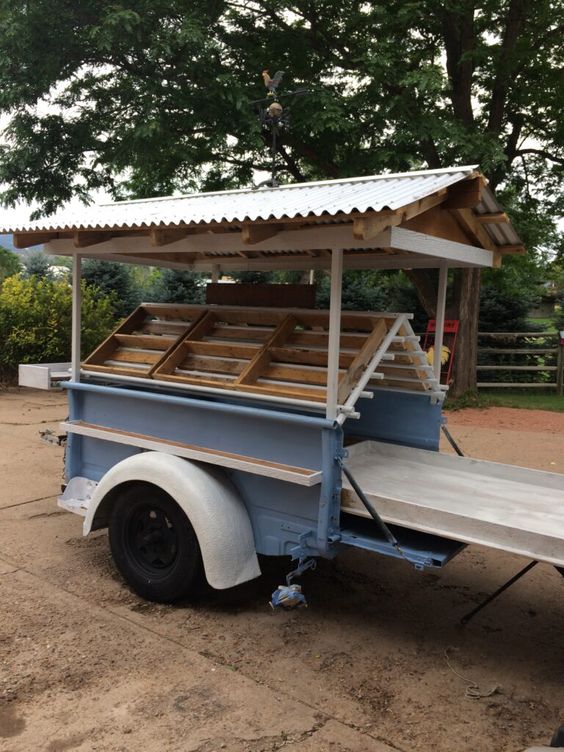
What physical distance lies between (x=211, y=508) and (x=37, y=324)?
33.4ft

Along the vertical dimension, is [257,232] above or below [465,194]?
below

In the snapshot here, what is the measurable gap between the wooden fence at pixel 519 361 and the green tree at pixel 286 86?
2769 mm

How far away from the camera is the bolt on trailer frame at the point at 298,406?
3.48m

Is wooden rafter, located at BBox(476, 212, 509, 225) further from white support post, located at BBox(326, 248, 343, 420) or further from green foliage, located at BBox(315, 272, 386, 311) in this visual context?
green foliage, located at BBox(315, 272, 386, 311)

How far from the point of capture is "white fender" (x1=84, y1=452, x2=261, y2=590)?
3.70 metres

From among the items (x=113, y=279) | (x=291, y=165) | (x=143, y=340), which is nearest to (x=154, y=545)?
(x=143, y=340)

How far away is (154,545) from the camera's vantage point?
409 cm

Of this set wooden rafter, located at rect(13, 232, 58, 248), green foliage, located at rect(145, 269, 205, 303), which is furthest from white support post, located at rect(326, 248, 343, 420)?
green foliage, located at rect(145, 269, 205, 303)

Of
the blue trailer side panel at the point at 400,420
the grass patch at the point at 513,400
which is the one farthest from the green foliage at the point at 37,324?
the blue trailer side panel at the point at 400,420

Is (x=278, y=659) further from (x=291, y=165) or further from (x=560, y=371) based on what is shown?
(x=560, y=371)

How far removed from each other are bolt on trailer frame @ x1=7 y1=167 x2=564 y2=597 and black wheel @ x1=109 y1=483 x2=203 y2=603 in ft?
0.25

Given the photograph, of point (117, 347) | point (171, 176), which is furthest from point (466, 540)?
point (171, 176)

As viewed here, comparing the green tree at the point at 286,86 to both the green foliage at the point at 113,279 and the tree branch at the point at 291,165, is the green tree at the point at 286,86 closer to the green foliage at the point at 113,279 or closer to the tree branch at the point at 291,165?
the tree branch at the point at 291,165

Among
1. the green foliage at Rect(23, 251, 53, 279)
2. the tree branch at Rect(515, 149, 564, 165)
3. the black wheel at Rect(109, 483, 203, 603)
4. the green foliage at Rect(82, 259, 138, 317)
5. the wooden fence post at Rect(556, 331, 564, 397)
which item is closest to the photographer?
the black wheel at Rect(109, 483, 203, 603)
